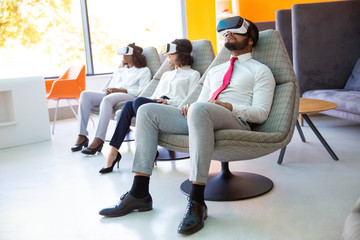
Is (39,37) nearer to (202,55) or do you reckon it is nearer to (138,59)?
(138,59)

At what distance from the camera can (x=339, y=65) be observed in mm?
4781

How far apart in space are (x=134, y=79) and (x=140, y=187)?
1.99m

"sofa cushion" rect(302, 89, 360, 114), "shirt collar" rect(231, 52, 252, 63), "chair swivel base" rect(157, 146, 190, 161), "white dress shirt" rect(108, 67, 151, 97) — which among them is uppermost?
"shirt collar" rect(231, 52, 252, 63)

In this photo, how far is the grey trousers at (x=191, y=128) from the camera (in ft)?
6.98

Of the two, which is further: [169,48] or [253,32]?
[169,48]

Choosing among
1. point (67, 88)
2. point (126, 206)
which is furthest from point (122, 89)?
point (126, 206)

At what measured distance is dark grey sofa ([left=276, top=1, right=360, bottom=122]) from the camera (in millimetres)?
4734

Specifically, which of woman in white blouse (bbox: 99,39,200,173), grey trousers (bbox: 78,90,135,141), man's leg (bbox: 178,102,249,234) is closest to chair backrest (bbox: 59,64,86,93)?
grey trousers (bbox: 78,90,135,141)

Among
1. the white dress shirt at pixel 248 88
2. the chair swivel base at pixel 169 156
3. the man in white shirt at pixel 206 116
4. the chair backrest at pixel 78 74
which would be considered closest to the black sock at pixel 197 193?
the man in white shirt at pixel 206 116

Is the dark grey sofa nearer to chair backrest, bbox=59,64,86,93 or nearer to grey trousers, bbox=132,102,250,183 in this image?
chair backrest, bbox=59,64,86,93

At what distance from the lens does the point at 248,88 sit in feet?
8.34

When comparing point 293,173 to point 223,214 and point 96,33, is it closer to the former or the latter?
point 223,214

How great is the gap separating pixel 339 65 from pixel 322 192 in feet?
8.61

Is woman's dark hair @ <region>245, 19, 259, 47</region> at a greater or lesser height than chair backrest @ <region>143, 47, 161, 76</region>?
greater
